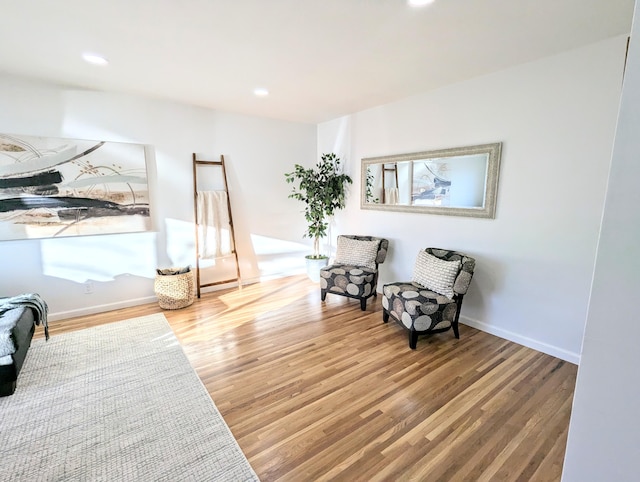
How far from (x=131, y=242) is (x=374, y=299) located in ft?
10.3

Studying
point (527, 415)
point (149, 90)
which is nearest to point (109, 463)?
point (527, 415)

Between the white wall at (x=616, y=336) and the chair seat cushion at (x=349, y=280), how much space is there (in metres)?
2.75

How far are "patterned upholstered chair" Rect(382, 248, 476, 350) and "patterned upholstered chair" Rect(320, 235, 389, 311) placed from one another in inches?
19.4

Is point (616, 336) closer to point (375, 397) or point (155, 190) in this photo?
point (375, 397)

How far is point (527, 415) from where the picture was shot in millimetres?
1921

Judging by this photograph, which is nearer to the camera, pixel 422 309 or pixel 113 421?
pixel 113 421

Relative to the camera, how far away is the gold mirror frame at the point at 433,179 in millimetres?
2865

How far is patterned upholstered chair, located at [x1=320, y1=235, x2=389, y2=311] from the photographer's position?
358cm

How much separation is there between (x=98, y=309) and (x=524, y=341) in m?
4.59

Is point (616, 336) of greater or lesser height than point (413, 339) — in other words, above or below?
above

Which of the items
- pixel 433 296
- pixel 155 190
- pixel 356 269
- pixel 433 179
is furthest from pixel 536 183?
pixel 155 190

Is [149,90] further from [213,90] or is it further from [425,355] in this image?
[425,355]

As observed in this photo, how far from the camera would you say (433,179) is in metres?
3.35

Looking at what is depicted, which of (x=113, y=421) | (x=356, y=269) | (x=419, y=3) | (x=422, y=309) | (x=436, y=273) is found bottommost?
(x=113, y=421)
